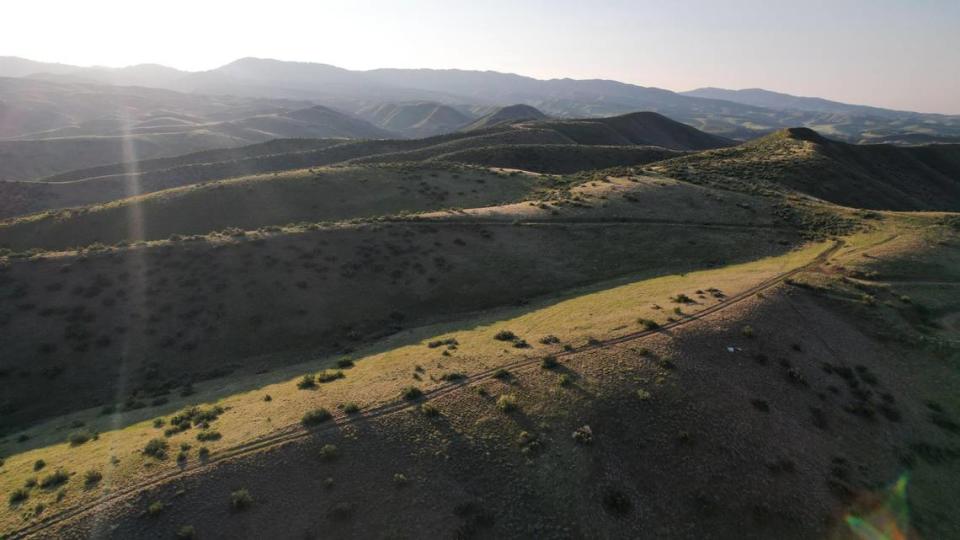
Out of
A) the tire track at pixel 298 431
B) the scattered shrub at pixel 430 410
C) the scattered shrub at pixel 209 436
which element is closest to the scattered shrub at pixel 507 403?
the tire track at pixel 298 431

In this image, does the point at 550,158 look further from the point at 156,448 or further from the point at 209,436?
the point at 156,448

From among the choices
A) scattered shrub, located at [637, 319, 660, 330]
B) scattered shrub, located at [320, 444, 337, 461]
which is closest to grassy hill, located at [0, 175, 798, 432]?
scattered shrub, located at [637, 319, 660, 330]

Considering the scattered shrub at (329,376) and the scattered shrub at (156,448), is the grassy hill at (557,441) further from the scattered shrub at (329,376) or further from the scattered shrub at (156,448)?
the scattered shrub at (329,376)

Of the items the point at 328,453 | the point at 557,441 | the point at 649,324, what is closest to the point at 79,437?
the point at 328,453

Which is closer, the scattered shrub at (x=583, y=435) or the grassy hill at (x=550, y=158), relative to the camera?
the scattered shrub at (x=583, y=435)

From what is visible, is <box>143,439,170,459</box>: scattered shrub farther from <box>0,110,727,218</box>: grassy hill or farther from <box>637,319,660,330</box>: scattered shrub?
<box>0,110,727,218</box>: grassy hill
